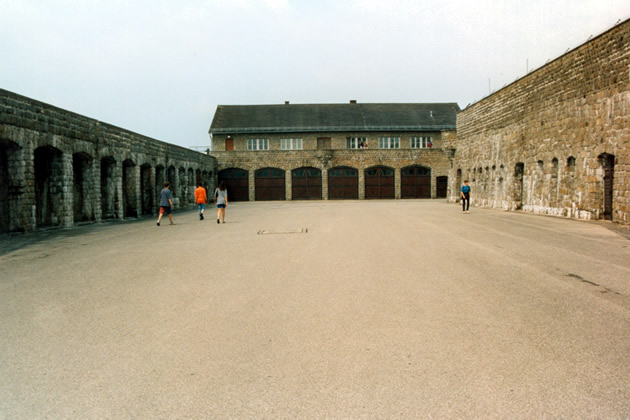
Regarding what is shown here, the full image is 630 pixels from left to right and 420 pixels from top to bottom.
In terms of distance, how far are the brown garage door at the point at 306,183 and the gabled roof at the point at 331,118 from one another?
485 cm

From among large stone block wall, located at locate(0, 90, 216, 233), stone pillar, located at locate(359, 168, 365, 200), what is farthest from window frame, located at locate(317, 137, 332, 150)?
large stone block wall, located at locate(0, 90, 216, 233)

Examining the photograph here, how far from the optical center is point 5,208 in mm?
16094

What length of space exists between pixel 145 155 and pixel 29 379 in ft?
76.2

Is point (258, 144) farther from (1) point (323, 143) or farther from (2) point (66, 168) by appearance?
(2) point (66, 168)

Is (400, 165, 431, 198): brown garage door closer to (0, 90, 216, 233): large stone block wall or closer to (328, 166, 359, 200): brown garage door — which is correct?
(328, 166, 359, 200): brown garage door

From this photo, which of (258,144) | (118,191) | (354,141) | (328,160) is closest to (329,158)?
(328,160)

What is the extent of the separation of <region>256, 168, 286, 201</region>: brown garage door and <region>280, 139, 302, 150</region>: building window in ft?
12.5

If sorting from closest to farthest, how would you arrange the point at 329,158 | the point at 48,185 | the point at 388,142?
the point at 48,185, the point at 329,158, the point at 388,142

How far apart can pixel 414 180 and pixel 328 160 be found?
26.5ft

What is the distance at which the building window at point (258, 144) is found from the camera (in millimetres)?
48969

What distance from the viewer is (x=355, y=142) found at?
49281 mm

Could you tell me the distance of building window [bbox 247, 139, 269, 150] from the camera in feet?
161

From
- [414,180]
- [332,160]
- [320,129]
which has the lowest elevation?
[414,180]

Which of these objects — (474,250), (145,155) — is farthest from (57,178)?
(474,250)
